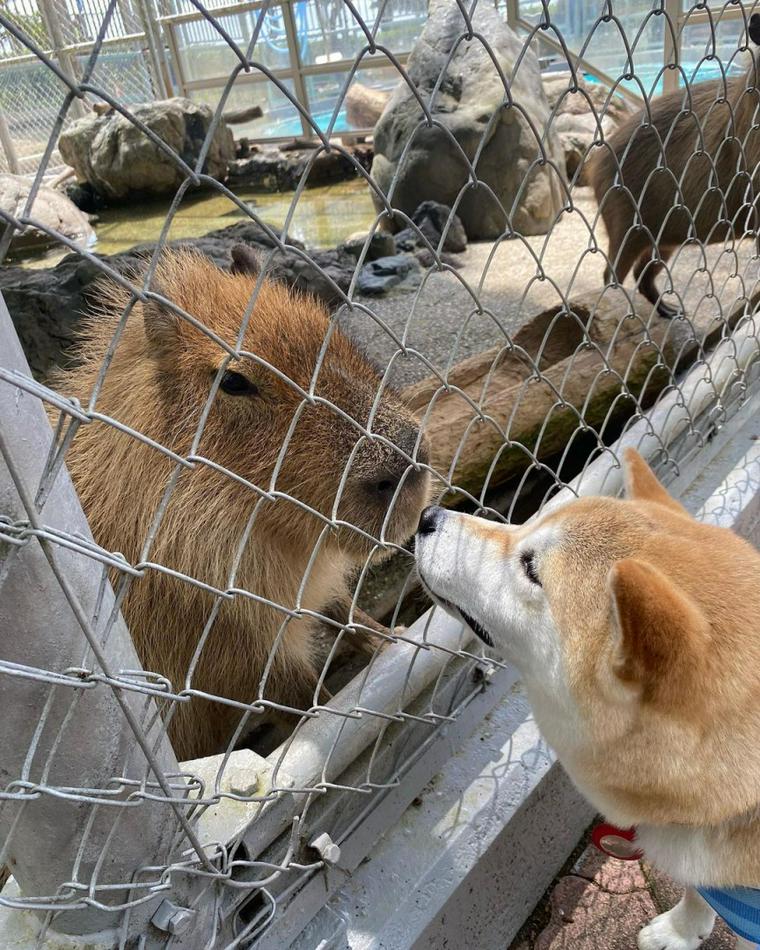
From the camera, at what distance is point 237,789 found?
1.23 metres

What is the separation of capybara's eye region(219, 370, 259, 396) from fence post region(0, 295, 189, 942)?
759 mm

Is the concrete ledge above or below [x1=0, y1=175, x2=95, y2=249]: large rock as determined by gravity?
below

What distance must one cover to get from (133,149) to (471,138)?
19.5 ft

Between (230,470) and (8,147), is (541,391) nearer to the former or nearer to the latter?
(230,470)

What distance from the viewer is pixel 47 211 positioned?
9609 millimetres

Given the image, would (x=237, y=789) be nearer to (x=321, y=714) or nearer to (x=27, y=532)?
(x=321, y=714)

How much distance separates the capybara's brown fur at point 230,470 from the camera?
1.67m

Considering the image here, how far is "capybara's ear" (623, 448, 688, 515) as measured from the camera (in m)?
1.70

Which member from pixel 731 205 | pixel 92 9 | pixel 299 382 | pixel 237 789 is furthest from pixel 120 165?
pixel 237 789

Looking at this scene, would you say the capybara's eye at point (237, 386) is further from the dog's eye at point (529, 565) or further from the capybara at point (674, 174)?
the capybara at point (674, 174)

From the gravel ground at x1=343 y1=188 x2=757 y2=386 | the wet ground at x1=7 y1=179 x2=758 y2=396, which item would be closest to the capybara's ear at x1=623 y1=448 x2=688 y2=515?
the wet ground at x1=7 y1=179 x2=758 y2=396

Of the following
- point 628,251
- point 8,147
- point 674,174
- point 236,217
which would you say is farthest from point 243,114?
point 674,174

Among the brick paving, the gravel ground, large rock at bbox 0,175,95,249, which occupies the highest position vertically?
large rock at bbox 0,175,95,249

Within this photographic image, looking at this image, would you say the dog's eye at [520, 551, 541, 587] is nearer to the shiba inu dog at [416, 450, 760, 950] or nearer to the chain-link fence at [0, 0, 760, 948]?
the shiba inu dog at [416, 450, 760, 950]
